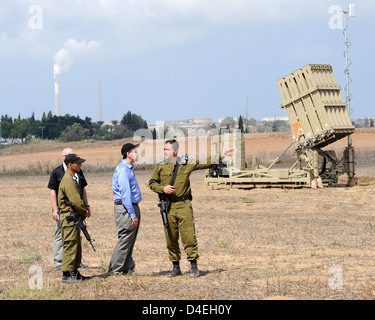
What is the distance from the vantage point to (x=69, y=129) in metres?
115

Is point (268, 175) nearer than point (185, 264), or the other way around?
point (185, 264)

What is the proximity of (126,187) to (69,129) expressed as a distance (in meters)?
107

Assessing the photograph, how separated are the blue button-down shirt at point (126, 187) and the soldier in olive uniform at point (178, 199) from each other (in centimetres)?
32

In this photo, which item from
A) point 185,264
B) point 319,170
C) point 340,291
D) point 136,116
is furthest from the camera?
point 136,116

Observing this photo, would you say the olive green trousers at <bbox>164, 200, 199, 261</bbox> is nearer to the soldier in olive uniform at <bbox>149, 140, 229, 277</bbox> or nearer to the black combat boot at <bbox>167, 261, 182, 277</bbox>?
the soldier in olive uniform at <bbox>149, 140, 229, 277</bbox>

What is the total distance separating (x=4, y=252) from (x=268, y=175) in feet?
51.9

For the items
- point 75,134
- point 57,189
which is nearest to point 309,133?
point 57,189

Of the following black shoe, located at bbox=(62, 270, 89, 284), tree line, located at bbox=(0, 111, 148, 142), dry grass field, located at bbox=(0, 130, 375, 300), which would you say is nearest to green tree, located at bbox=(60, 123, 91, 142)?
tree line, located at bbox=(0, 111, 148, 142)

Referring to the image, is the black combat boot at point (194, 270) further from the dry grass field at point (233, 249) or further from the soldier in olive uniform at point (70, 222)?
the soldier in olive uniform at point (70, 222)

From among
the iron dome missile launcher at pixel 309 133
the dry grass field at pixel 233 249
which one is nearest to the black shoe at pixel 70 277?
the dry grass field at pixel 233 249
